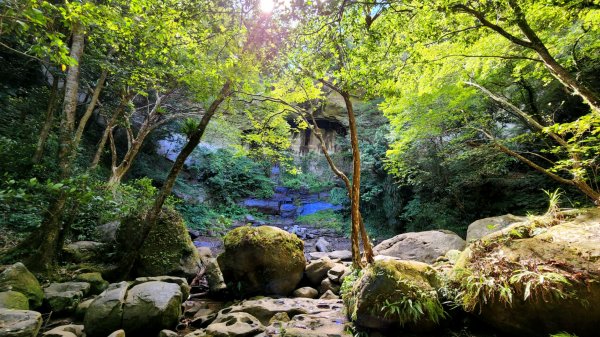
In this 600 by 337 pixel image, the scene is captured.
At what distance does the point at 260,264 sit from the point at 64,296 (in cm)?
355

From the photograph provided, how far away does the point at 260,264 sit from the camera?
20.0 ft

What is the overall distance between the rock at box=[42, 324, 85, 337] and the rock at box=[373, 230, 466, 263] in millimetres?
6768

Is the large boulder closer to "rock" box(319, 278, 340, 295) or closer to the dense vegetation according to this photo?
the dense vegetation

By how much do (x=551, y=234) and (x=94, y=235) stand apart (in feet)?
33.8

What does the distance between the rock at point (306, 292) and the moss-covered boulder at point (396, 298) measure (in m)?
2.14

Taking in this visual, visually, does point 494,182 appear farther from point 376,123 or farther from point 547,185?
point 376,123

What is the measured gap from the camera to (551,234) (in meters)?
3.39

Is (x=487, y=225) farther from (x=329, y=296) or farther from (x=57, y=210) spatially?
(x=57, y=210)

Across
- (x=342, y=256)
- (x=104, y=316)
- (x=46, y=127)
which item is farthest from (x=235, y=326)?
(x=46, y=127)

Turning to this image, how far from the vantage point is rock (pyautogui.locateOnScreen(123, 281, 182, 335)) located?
4.06 m

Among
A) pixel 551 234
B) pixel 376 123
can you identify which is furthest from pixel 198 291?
pixel 376 123

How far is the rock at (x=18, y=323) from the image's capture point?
2955 millimetres

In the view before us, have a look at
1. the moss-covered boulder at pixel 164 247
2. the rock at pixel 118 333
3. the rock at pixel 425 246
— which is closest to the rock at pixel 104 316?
the rock at pixel 118 333

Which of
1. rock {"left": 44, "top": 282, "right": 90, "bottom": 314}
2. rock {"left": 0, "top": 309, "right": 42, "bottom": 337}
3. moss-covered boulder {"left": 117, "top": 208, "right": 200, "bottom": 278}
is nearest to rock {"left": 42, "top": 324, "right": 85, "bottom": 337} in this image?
rock {"left": 0, "top": 309, "right": 42, "bottom": 337}
